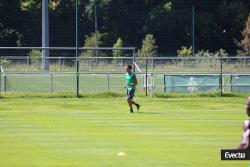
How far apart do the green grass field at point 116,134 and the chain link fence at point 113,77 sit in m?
5.23

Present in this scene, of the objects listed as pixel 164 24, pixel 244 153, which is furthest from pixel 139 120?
pixel 164 24

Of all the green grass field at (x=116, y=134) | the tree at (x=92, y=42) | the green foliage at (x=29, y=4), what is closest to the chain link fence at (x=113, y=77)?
the tree at (x=92, y=42)

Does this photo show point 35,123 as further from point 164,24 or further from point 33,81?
point 164,24

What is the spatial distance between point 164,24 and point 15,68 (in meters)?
39.4

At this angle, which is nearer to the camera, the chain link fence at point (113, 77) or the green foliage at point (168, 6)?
the chain link fence at point (113, 77)

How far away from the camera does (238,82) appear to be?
40.5 metres

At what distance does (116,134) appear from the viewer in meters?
21.0

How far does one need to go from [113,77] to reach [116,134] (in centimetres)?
2942

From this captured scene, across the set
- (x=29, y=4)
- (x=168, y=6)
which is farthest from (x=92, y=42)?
(x=168, y=6)

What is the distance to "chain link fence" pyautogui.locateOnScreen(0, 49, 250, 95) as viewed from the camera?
39500 millimetres

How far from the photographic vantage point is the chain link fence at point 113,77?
39.5 m

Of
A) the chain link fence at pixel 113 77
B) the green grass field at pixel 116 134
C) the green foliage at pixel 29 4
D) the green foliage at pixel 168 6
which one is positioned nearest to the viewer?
the green grass field at pixel 116 134
